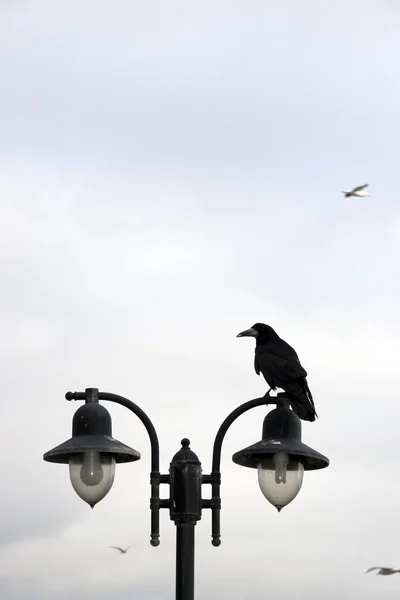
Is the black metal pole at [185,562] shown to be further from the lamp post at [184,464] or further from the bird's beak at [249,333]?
the bird's beak at [249,333]

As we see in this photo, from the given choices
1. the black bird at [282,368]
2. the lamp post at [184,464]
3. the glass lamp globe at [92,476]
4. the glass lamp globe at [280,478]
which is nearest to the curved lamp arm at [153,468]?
the lamp post at [184,464]

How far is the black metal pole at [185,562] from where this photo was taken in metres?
8.69

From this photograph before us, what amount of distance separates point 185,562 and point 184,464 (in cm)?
77

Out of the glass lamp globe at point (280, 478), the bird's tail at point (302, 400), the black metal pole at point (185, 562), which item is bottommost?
the black metal pole at point (185, 562)

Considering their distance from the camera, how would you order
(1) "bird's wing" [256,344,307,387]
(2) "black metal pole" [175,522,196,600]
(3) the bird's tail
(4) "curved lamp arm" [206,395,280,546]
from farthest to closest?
1. (1) "bird's wing" [256,344,307,387]
2. (3) the bird's tail
3. (4) "curved lamp arm" [206,395,280,546]
4. (2) "black metal pole" [175,522,196,600]

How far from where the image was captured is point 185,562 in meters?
8.71

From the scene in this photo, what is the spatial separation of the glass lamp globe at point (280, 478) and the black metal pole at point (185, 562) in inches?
27.4

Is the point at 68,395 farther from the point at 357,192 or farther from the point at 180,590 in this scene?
the point at 357,192

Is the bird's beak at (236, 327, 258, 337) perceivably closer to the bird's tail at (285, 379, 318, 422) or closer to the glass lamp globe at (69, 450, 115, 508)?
the bird's tail at (285, 379, 318, 422)

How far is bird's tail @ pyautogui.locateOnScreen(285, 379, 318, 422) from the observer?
37.0 feet

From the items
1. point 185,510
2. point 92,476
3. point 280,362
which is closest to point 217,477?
point 185,510

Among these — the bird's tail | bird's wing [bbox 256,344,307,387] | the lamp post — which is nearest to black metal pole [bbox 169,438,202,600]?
the lamp post

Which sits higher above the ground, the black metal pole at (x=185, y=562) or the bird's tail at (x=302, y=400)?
the bird's tail at (x=302, y=400)

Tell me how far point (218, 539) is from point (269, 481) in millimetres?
629
